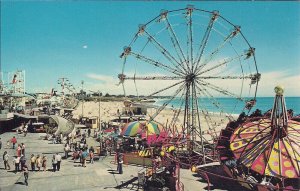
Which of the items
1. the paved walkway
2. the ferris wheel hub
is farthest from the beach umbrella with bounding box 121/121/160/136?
the ferris wheel hub

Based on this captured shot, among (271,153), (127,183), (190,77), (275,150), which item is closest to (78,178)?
(127,183)

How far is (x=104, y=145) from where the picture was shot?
25469 mm

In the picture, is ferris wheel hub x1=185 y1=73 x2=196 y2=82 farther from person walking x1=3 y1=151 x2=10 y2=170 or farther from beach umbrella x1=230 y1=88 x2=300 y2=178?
person walking x1=3 y1=151 x2=10 y2=170

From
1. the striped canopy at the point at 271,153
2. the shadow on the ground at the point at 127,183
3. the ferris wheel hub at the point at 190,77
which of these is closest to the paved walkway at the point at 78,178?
the shadow on the ground at the point at 127,183

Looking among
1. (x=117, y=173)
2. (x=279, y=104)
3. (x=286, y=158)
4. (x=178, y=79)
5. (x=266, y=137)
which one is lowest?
(x=117, y=173)

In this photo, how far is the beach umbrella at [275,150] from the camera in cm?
1278

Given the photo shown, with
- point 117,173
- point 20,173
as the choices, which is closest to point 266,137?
point 117,173

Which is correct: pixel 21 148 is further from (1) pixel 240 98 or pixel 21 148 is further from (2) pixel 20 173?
(1) pixel 240 98

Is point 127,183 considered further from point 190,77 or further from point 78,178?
point 190,77

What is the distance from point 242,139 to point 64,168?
454 inches

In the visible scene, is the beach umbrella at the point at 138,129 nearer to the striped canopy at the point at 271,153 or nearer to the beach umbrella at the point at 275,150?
the striped canopy at the point at 271,153

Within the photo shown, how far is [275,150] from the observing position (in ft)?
44.4

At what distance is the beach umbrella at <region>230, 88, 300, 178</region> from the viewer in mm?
12781

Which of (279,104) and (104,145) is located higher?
(279,104)
